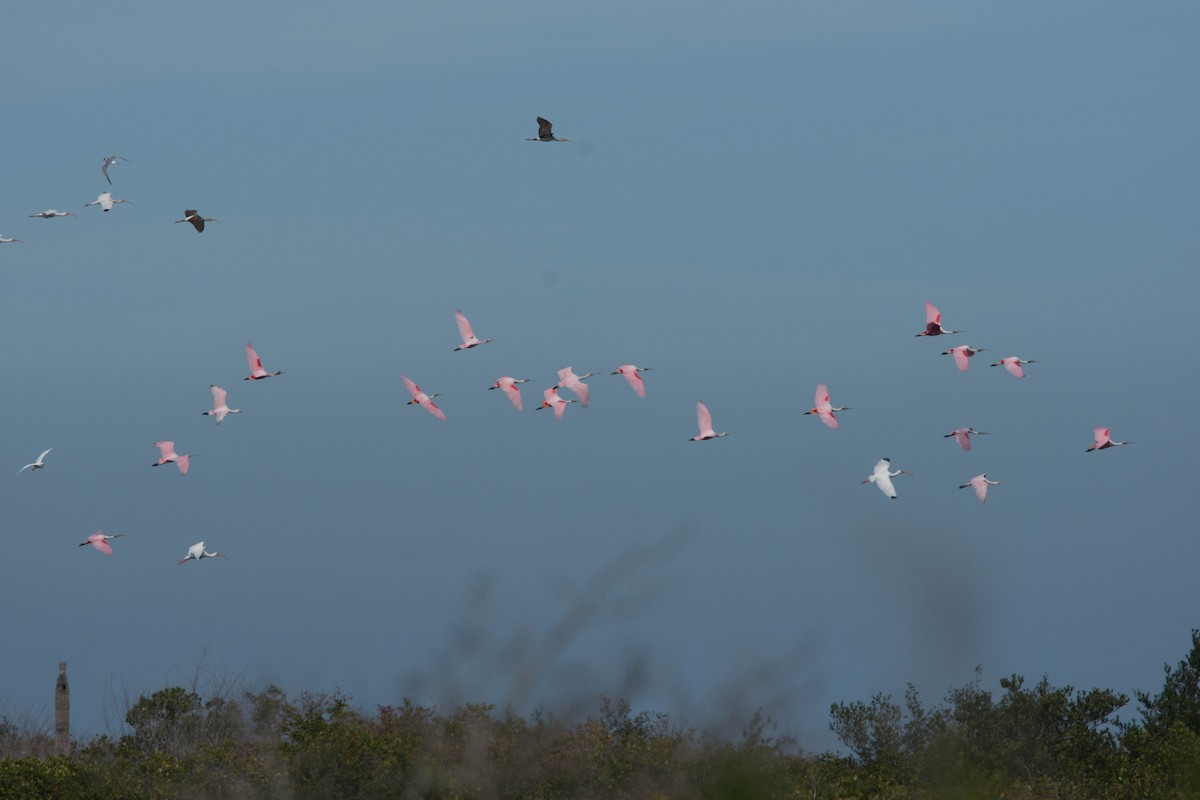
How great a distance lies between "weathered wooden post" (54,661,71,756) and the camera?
40938 mm

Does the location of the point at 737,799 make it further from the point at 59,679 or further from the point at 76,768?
the point at 59,679

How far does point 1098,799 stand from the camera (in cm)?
3278

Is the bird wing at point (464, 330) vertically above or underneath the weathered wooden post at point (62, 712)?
above

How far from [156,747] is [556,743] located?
16585mm

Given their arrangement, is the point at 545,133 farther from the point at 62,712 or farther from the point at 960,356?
the point at 62,712

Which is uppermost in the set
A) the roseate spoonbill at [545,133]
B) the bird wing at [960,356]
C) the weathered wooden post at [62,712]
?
the roseate spoonbill at [545,133]

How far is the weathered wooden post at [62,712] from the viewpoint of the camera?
134ft

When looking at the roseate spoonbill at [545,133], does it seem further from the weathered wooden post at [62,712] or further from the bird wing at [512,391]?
the weathered wooden post at [62,712]

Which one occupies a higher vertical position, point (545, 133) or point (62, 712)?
point (545, 133)

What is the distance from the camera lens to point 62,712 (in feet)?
137

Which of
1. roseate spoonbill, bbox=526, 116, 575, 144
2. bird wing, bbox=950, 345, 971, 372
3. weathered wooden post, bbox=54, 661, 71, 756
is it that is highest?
roseate spoonbill, bbox=526, 116, 575, 144

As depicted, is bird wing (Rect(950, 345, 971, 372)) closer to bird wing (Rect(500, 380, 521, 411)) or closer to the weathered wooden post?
bird wing (Rect(500, 380, 521, 411))

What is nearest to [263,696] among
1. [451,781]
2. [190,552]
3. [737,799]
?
[190,552]

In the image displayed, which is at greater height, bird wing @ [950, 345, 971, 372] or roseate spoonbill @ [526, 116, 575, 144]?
roseate spoonbill @ [526, 116, 575, 144]
